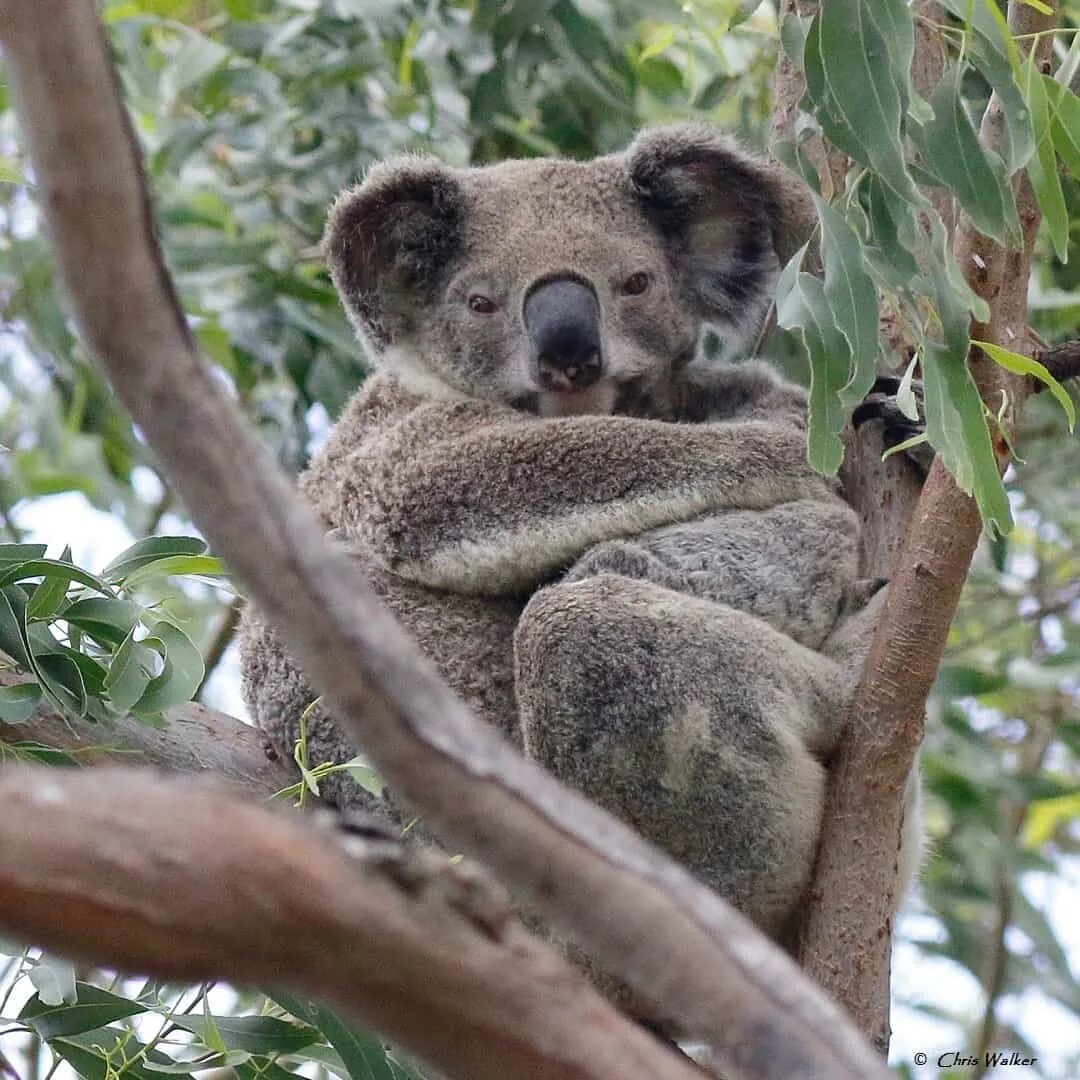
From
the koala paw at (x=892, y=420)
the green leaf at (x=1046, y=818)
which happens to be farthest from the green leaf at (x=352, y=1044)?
the green leaf at (x=1046, y=818)

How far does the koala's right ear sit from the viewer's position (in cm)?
316

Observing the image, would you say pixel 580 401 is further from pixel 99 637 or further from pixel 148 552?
pixel 99 637

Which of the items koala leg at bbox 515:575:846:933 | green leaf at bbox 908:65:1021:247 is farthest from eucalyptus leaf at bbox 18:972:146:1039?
green leaf at bbox 908:65:1021:247

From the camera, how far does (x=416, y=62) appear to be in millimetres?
4102

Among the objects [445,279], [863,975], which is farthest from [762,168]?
[863,975]

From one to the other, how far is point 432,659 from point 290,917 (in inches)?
69.0

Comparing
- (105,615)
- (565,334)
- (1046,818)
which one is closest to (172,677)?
(105,615)

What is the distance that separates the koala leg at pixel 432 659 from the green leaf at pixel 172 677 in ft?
1.51

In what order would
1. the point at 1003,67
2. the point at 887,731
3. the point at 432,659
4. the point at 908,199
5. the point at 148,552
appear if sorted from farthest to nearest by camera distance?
the point at 432,659, the point at 148,552, the point at 887,731, the point at 1003,67, the point at 908,199

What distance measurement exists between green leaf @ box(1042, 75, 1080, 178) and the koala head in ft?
2.89

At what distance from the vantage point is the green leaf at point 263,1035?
2.46 m

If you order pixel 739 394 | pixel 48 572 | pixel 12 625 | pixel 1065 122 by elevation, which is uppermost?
pixel 1065 122

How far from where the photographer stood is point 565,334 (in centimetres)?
289

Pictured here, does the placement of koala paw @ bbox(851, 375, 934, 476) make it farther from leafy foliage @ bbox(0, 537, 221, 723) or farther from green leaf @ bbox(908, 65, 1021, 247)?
leafy foliage @ bbox(0, 537, 221, 723)
